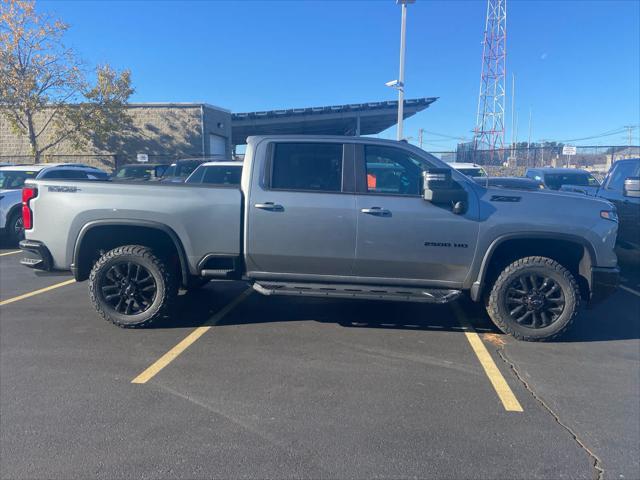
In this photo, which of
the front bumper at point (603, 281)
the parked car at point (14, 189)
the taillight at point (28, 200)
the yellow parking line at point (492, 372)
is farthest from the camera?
the parked car at point (14, 189)

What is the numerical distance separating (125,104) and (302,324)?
2507cm

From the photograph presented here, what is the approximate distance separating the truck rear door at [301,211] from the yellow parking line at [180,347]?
34.9 inches

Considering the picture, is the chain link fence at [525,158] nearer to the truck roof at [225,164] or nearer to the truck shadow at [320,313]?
the truck roof at [225,164]

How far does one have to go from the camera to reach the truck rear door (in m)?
4.76

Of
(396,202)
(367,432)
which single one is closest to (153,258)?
(396,202)

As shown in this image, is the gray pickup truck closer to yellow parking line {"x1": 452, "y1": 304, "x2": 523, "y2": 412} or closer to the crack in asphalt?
yellow parking line {"x1": 452, "y1": 304, "x2": 523, "y2": 412}

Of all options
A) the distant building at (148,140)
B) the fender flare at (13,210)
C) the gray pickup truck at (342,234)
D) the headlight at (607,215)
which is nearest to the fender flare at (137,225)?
the gray pickup truck at (342,234)

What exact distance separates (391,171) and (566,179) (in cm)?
1039

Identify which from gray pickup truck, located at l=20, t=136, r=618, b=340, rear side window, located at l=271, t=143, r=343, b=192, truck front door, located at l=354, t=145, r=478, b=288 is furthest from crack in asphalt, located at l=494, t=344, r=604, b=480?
rear side window, located at l=271, t=143, r=343, b=192

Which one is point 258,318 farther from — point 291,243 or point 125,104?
point 125,104

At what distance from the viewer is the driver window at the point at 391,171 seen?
4.84 m

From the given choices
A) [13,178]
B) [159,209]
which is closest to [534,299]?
[159,209]

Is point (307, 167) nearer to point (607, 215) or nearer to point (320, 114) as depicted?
point (607, 215)

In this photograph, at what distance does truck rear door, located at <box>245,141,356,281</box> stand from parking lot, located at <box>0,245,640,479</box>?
2.63 feet
